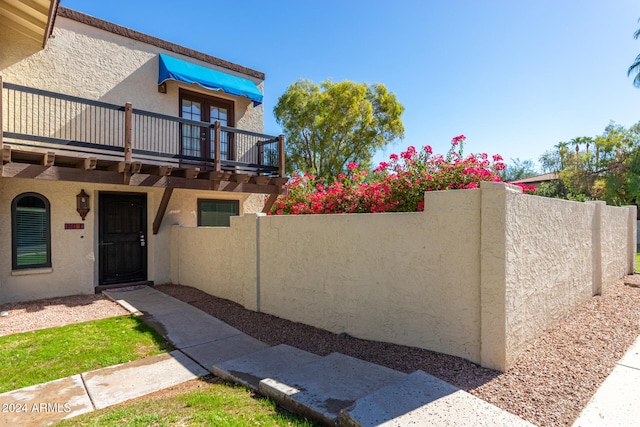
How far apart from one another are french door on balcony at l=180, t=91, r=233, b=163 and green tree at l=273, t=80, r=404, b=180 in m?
10.6

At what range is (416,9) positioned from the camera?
371 inches

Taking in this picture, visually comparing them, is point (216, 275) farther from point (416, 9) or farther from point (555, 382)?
point (416, 9)

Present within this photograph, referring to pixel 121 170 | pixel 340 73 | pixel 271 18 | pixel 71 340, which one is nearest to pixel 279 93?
pixel 340 73

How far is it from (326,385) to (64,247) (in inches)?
305

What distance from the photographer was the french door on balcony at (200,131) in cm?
967

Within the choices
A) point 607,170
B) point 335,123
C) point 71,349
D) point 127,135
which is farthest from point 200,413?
point 607,170

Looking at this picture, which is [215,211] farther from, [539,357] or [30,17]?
[539,357]

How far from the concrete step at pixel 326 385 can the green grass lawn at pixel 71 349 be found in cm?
241

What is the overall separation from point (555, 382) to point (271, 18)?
1152cm

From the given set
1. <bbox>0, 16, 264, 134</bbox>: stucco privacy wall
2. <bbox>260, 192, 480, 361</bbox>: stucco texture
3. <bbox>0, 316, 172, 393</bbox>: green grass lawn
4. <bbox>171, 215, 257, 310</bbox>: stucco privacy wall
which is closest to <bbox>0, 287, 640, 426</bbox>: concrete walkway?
<bbox>0, 316, 172, 393</bbox>: green grass lawn

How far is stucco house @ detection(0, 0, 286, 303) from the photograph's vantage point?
23.3 feet

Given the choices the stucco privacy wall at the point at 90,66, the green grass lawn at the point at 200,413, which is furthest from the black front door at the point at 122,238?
the green grass lawn at the point at 200,413

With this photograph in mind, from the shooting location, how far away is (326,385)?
324 cm

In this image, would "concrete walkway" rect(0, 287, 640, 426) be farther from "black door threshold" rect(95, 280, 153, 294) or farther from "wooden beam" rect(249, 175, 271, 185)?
"wooden beam" rect(249, 175, 271, 185)
